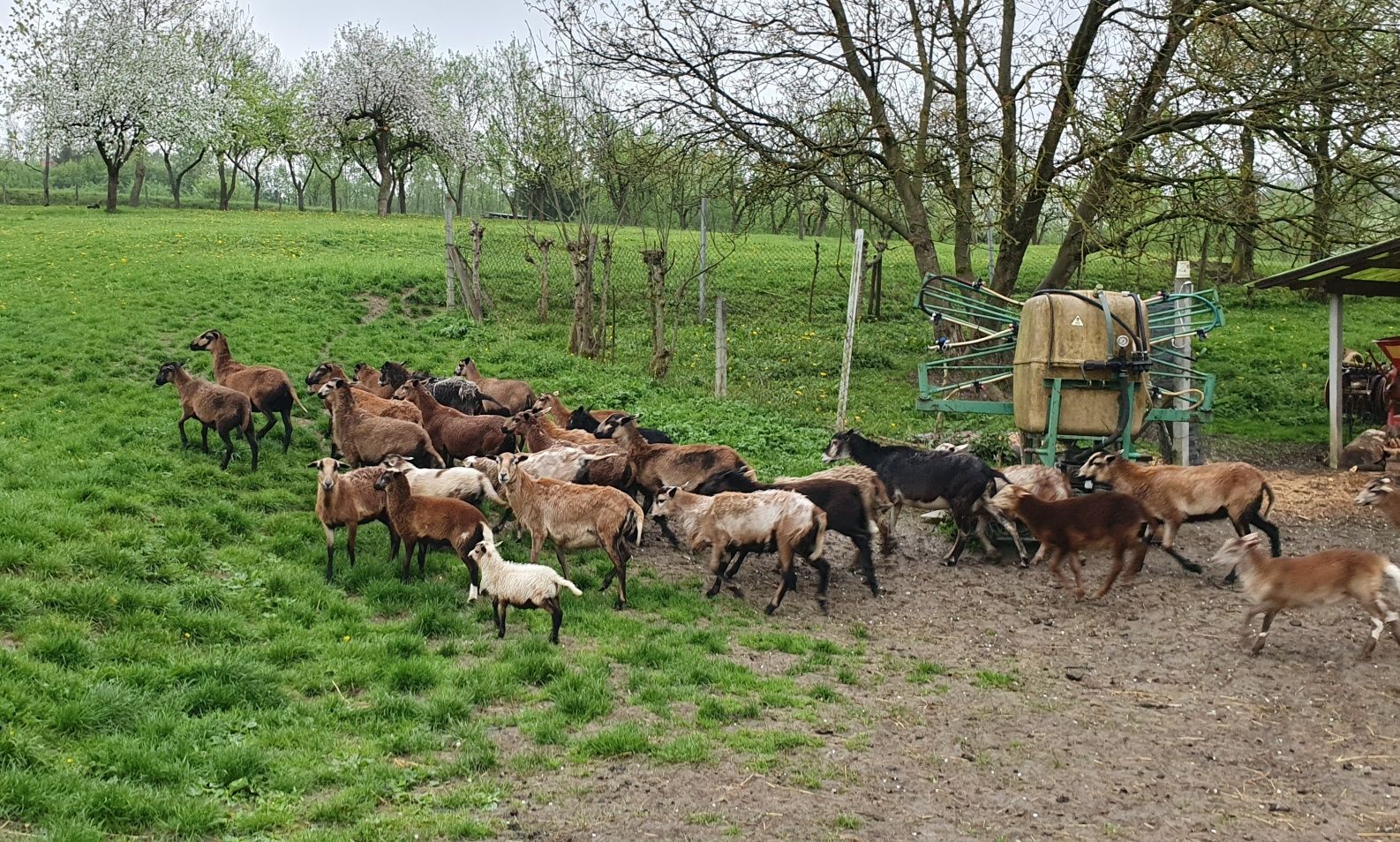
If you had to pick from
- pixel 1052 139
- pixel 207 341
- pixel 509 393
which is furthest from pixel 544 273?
pixel 1052 139

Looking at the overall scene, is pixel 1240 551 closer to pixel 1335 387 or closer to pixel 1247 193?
pixel 1247 193

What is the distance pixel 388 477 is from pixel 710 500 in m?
2.67

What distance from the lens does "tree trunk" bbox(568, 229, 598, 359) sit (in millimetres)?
17734

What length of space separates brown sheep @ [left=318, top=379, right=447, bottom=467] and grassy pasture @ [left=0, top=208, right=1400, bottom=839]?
0.66 metres

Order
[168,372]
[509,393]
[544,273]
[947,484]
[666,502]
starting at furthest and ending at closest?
1. [544,273]
2. [509,393]
3. [168,372]
4. [947,484]
5. [666,502]

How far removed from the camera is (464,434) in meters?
10.8

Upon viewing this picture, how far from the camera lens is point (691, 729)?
19.6 feet

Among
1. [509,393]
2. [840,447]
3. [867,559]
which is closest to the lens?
[867,559]

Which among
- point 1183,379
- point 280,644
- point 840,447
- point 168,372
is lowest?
point 280,644

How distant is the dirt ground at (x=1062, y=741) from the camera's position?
15.9 ft

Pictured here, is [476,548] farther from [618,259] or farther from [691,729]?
[618,259]

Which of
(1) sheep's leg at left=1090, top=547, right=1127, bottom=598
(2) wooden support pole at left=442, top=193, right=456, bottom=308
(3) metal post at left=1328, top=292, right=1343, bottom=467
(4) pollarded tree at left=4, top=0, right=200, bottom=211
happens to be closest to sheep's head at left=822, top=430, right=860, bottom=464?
(1) sheep's leg at left=1090, top=547, right=1127, bottom=598

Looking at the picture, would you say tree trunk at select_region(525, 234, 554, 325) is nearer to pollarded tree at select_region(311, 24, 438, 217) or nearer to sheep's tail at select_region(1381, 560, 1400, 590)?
sheep's tail at select_region(1381, 560, 1400, 590)

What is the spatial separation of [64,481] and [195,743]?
16.2 feet
